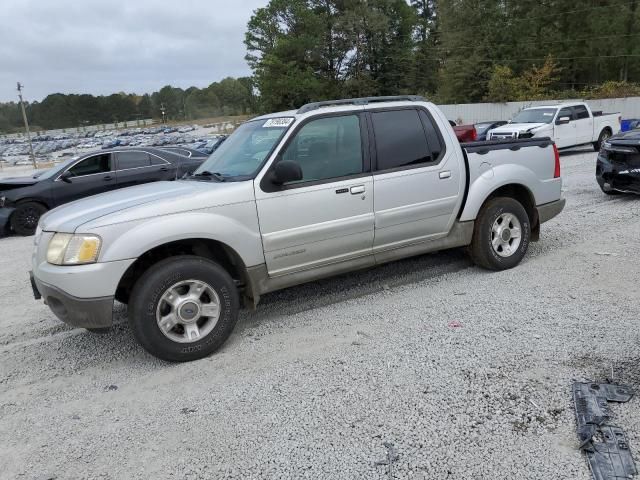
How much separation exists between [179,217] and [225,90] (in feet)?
509

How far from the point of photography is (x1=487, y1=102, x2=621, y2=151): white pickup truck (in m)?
17.2

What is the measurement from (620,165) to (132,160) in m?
9.13

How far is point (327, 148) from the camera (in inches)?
183

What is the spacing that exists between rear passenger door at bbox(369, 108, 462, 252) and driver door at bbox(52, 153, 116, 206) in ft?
23.8

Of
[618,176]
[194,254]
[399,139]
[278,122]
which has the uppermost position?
[278,122]

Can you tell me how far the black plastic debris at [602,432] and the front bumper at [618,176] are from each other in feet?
21.3

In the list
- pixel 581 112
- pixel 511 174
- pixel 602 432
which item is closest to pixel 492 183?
pixel 511 174

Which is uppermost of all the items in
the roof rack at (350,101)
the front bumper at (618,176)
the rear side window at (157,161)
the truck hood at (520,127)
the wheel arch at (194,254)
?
the roof rack at (350,101)

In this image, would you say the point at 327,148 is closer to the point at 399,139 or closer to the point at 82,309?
the point at 399,139

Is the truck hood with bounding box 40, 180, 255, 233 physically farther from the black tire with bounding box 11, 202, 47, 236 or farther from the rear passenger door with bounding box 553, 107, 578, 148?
the rear passenger door with bounding box 553, 107, 578, 148

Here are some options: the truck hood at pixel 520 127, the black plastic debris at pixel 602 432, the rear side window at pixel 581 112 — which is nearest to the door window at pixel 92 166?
the black plastic debris at pixel 602 432

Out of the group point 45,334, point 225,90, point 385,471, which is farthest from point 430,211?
point 225,90

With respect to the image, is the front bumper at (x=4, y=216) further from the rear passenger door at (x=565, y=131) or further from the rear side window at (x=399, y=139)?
the rear passenger door at (x=565, y=131)

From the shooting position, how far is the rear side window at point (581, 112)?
17.9 m
